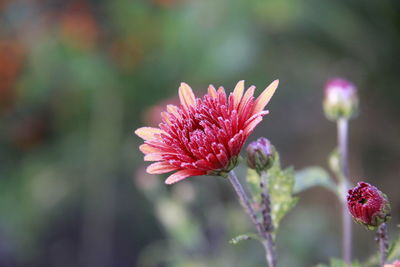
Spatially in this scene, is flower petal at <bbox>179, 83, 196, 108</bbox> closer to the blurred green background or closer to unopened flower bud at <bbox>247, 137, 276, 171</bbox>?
unopened flower bud at <bbox>247, 137, 276, 171</bbox>

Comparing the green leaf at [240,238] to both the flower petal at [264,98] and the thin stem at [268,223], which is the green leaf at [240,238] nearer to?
the thin stem at [268,223]

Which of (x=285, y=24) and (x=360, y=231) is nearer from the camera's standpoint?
(x=360, y=231)

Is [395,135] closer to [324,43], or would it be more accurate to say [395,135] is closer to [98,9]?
[324,43]

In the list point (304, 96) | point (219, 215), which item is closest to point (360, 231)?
point (219, 215)

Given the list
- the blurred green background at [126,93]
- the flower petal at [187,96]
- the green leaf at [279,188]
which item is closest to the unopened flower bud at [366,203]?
the green leaf at [279,188]

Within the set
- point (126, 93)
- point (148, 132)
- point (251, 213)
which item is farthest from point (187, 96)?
point (126, 93)

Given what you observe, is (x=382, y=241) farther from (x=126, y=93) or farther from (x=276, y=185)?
(x=126, y=93)

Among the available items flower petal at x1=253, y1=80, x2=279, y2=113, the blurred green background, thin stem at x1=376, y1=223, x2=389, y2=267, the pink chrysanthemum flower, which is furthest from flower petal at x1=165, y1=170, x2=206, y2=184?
the blurred green background
